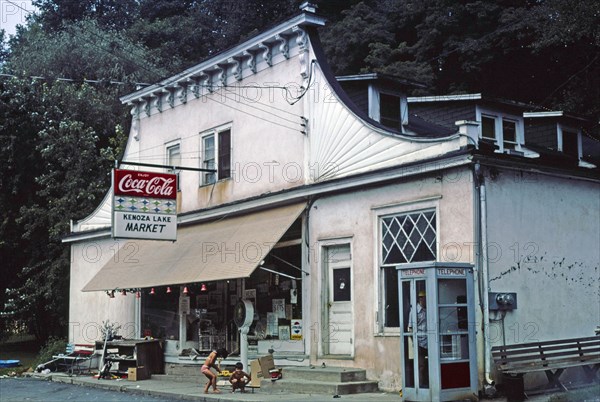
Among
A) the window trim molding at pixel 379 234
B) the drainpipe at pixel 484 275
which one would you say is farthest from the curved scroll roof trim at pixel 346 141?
the drainpipe at pixel 484 275

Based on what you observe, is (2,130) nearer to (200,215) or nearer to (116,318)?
(116,318)

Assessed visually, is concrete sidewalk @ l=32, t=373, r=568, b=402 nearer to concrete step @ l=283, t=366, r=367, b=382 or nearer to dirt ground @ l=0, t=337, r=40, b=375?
concrete step @ l=283, t=366, r=367, b=382

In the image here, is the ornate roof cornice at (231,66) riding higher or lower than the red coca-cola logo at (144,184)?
higher

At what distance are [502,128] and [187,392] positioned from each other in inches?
371

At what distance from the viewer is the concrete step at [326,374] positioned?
16469 mm

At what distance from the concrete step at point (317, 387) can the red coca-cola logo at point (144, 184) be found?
18.1ft

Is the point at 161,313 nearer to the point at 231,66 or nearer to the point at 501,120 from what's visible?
the point at 231,66

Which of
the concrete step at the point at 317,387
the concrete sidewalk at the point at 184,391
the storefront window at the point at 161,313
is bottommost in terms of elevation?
the concrete sidewalk at the point at 184,391

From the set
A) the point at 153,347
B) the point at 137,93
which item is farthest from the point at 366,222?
the point at 137,93

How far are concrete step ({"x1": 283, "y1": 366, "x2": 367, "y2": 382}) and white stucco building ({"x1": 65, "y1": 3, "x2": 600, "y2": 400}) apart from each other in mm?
318

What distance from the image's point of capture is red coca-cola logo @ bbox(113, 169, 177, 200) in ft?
64.9

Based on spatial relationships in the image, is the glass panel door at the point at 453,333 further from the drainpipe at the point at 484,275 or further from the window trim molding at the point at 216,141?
the window trim molding at the point at 216,141

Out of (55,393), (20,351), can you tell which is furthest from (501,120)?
(20,351)

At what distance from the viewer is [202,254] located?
20.6 metres
